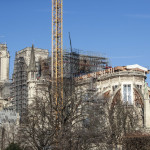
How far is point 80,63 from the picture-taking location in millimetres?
105688

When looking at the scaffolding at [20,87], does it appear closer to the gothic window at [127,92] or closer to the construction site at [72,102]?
the construction site at [72,102]

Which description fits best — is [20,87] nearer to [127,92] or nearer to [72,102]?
[127,92]

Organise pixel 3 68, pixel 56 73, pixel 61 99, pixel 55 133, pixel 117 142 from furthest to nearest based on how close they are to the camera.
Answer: pixel 3 68 < pixel 56 73 < pixel 117 142 < pixel 61 99 < pixel 55 133

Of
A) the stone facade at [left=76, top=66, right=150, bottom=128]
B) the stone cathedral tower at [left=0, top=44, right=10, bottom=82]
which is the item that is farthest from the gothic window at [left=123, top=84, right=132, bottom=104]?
the stone cathedral tower at [left=0, top=44, right=10, bottom=82]

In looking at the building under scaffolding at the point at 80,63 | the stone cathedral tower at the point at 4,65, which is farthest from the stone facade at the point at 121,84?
the stone cathedral tower at the point at 4,65

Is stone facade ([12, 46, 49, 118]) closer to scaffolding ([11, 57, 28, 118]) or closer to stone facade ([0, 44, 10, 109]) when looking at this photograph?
scaffolding ([11, 57, 28, 118])

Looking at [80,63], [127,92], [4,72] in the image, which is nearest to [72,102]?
A: [127,92]

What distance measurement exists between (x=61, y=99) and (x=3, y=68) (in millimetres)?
85243

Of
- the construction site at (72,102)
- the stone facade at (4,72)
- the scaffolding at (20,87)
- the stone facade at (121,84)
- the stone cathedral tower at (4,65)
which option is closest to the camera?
the construction site at (72,102)

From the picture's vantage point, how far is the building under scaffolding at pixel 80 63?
4087 inches

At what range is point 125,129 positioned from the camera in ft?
193

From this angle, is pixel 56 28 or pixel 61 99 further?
pixel 56 28

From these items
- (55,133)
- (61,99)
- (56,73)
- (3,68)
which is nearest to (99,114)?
(61,99)

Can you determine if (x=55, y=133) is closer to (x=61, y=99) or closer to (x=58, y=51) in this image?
(x=61, y=99)
